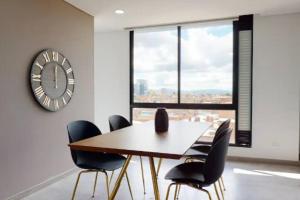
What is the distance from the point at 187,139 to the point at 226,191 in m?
1.26

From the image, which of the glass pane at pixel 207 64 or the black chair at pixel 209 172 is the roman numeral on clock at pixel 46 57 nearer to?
the black chair at pixel 209 172

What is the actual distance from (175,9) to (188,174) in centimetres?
260

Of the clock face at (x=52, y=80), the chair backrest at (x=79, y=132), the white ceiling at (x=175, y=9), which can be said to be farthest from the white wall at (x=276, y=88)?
the clock face at (x=52, y=80)

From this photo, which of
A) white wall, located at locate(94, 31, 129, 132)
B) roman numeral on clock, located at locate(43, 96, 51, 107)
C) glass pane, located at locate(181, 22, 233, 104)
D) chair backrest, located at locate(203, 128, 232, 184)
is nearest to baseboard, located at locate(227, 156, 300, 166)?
glass pane, located at locate(181, 22, 233, 104)

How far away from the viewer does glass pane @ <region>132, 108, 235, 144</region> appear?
4488 mm

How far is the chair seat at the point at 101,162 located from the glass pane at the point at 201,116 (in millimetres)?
2152

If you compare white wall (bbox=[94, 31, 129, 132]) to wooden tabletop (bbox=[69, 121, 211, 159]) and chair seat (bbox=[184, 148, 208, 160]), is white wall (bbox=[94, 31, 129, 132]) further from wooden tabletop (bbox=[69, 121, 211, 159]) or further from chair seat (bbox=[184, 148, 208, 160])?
wooden tabletop (bbox=[69, 121, 211, 159])

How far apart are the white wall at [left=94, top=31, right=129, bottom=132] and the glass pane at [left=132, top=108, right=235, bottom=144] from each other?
11.4 inches

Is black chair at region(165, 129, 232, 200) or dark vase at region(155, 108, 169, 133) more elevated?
dark vase at region(155, 108, 169, 133)

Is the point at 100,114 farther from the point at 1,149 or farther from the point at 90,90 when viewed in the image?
the point at 1,149

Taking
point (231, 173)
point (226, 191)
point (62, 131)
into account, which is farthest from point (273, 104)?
point (62, 131)

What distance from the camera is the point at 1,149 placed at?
8.58 feet

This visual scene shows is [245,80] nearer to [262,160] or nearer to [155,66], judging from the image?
[262,160]

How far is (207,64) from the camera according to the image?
4.62 meters
